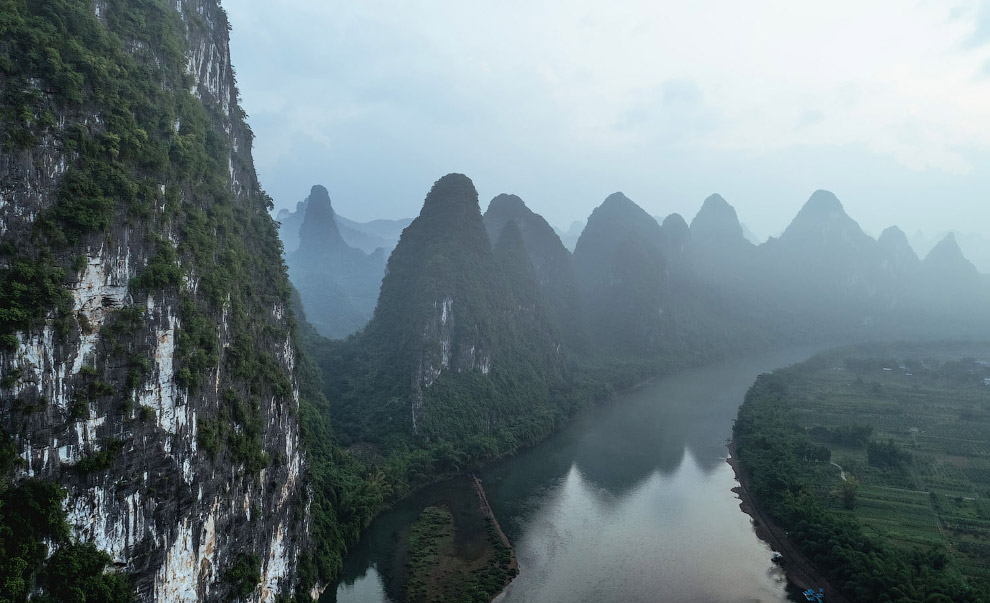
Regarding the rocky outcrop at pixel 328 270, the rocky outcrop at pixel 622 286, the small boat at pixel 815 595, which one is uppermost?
the rocky outcrop at pixel 328 270

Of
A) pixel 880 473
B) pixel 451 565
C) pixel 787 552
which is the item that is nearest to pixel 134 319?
pixel 451 565

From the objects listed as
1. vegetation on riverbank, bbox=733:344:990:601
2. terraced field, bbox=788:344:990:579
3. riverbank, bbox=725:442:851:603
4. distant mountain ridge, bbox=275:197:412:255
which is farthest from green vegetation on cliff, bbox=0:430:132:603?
distant mountain ridge, bbox=275:197:412:255

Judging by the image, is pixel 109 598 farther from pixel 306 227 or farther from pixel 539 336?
pixel 306 227

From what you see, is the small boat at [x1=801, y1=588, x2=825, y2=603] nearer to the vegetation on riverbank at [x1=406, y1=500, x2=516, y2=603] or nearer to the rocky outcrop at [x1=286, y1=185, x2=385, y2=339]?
the vegetation on riverbank at [x1=406, y1=500, x2=516, y2=603]

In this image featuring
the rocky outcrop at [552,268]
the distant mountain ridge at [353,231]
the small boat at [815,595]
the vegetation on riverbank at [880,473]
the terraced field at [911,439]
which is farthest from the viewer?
the distant mountain ridge at [353,231]

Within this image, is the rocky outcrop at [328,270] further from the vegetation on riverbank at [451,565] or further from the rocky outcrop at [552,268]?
the vegetation on riverbank at [451,565]

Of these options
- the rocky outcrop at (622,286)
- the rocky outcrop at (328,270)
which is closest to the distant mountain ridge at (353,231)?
the rocky outcrop at (328,270)

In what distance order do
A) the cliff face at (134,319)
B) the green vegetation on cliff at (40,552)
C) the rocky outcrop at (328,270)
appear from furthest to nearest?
the rocky outcrop at (328,270)
the cliff face at (134,319)
the green vegetation on cliff at (40,552)

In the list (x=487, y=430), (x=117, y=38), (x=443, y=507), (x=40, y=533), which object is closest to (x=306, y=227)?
(x=487, y=430)
